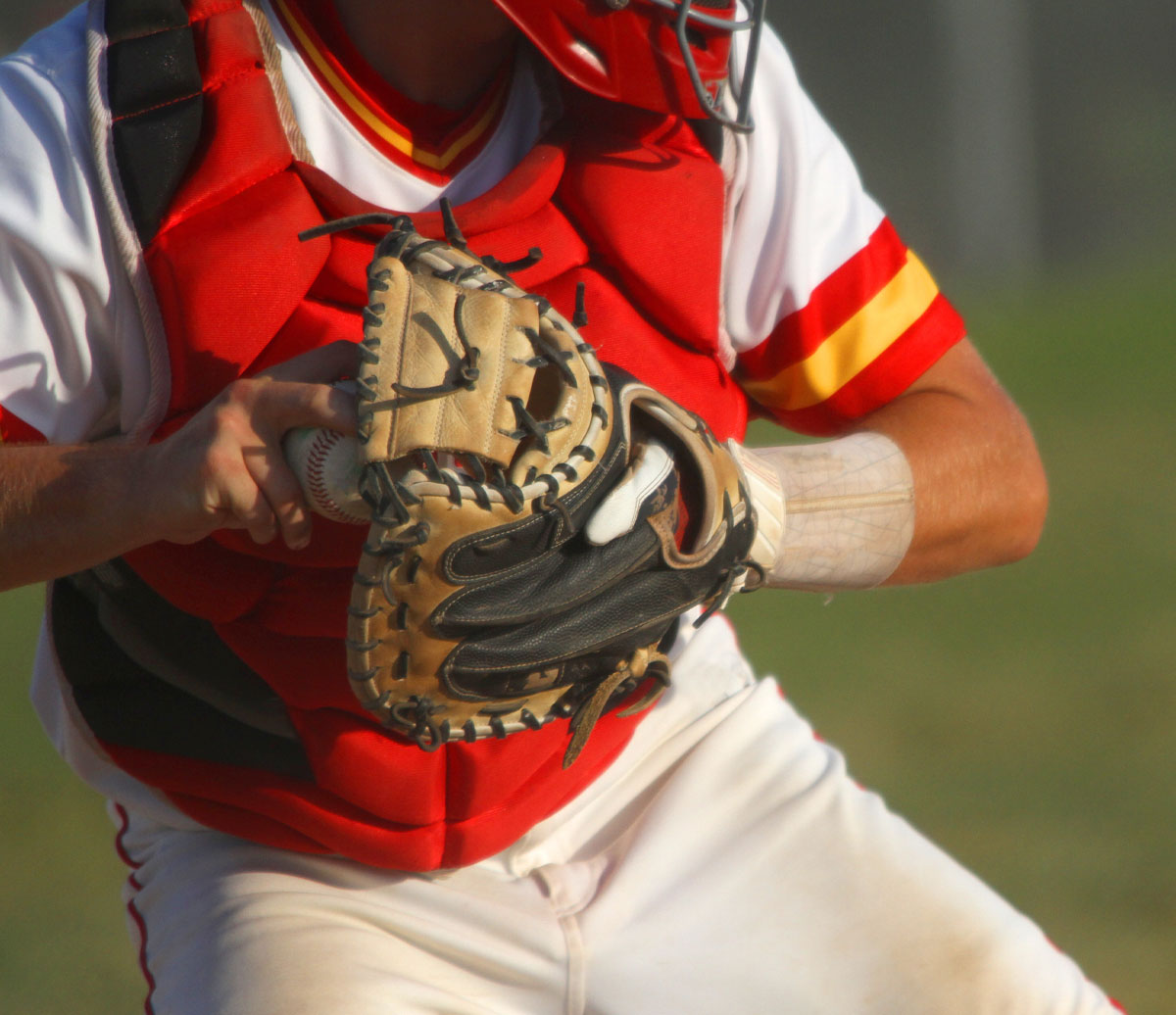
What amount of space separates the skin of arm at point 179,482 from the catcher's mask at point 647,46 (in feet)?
1.47

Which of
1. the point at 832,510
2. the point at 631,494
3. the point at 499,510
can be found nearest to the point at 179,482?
the point at 499,510

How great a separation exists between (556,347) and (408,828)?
622 millimetres

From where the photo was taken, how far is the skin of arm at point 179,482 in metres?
1.28

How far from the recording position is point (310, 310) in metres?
1.53

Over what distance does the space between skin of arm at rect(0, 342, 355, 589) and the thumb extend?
0.26 meters

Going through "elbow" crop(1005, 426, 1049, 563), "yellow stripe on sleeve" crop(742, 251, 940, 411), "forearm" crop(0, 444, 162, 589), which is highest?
"forearm" crop(0, 444, 162, 589)

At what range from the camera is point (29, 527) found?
1.40 metres

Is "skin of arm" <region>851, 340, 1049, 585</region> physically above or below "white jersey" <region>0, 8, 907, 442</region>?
below

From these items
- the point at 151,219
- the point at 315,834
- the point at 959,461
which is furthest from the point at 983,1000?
the point at 151,219

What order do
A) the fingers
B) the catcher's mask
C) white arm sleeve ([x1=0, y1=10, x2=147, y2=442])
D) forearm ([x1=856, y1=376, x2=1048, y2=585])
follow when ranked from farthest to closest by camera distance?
forearm ([x1=856, y1=376, x2=1048, y2=585]), the catcher's mask, white arm sleeve ([x1=0, y1=10, x2=147, y2=442]), the fingers

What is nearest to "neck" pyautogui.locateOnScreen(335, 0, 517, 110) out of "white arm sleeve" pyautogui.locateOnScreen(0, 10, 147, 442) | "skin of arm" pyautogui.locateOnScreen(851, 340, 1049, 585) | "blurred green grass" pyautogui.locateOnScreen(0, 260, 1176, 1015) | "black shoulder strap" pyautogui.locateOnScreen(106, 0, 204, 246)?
"black shoulder strap" pyautogui.locateOnScreen(106, 0, 204, 246)

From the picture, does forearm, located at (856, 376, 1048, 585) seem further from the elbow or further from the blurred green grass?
the blurred green grass

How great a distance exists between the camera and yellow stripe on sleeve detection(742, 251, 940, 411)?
1.82 meters

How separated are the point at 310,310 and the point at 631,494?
0.41m
